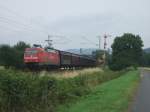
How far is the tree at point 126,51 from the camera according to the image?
10444 centimetres

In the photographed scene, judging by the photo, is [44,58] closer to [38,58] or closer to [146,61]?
[38,58]

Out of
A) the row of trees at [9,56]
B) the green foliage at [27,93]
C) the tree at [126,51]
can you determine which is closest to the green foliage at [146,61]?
the tree at [126,51]

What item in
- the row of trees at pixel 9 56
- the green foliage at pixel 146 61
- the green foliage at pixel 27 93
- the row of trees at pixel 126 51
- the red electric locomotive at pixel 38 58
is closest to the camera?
the green foliage at pixel 27 93

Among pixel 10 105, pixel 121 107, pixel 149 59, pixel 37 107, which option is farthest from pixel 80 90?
pixel 149 59

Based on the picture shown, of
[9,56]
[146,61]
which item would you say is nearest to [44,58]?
[9,56]

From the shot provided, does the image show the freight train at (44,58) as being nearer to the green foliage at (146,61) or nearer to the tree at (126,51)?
the tree at (126,51)

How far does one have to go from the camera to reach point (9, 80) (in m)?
13.2

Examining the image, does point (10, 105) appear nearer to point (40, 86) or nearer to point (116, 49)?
point (40, 86)

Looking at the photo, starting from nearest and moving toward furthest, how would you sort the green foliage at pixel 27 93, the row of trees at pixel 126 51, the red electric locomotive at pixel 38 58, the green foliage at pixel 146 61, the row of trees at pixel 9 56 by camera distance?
1. the green foliage at pixel 27 93
2. the red electric locomotive at pixel 38 58
3. the row of trees at pixel 9 56
4. the row of trees at pixel 126 51
5. the green foliage at pixel 146 61

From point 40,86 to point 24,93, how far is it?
6.58 feet

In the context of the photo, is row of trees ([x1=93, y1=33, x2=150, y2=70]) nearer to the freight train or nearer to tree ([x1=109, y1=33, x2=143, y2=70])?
tree ([x1=109, y1=33, x2=143, y2=70])

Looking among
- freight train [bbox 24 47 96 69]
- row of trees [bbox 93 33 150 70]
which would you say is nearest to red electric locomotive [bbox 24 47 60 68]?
freight train [bbox 24 47 96 69]

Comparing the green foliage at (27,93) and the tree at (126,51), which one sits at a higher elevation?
the tree at (126,51)

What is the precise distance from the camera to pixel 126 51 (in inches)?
4277
